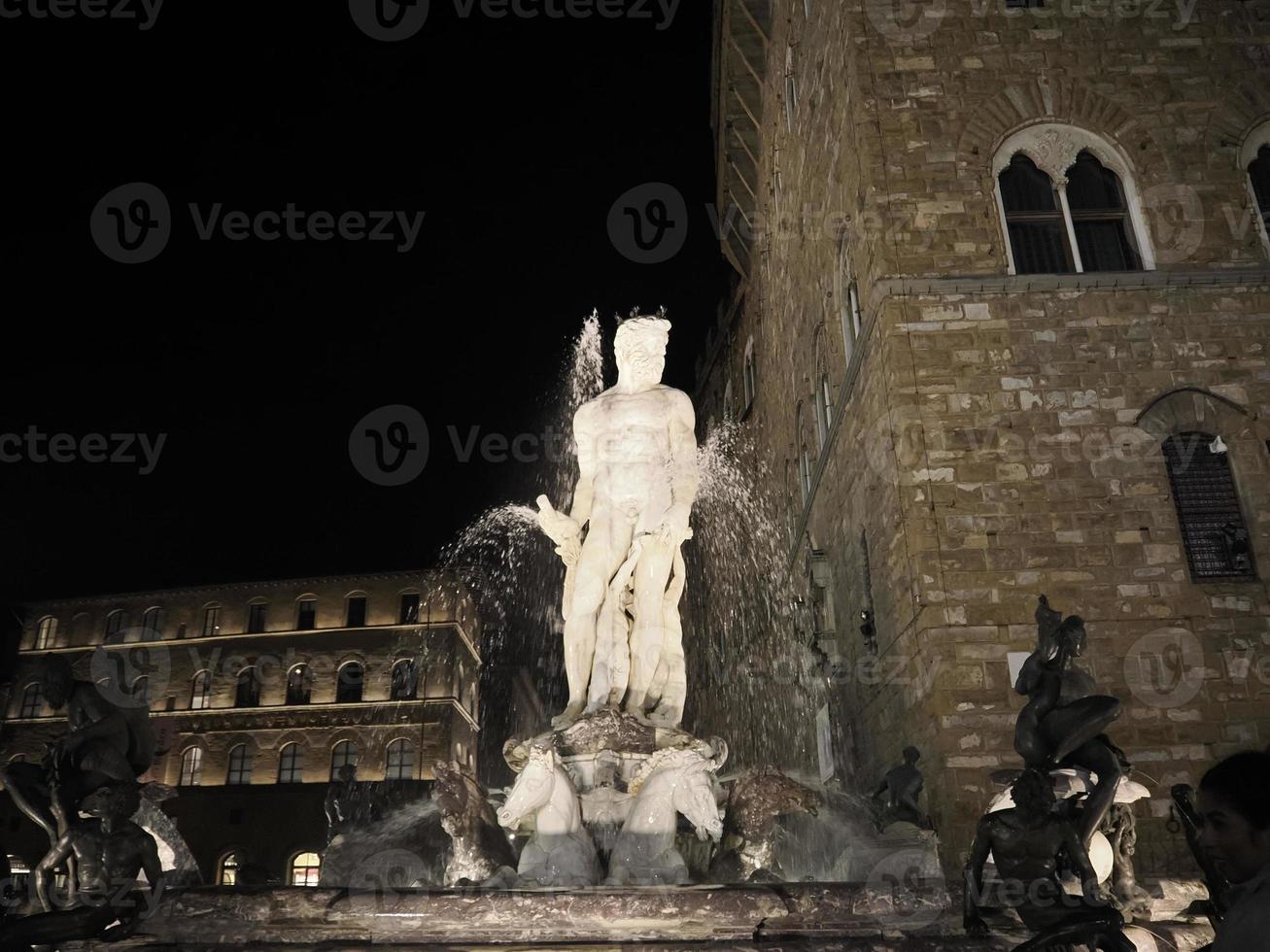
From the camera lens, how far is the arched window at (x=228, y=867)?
39.6 meters

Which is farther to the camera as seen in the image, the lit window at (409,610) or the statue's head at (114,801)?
the lit window at (409,610)

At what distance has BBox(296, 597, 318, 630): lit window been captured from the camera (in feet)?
155

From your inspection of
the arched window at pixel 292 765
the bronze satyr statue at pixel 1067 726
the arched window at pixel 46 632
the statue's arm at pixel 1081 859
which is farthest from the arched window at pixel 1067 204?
the arched window at pixel 46 632

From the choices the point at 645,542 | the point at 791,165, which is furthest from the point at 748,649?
the point at 645,542

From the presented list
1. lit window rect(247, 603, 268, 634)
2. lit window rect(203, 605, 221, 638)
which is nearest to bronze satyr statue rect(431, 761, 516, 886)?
lit window rect(247, 603, 268, 634)

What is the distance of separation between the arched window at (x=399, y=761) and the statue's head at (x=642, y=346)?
3697 cm

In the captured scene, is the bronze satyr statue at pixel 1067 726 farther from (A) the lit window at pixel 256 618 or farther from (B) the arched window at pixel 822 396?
(A) the lit window at pixel 256 618

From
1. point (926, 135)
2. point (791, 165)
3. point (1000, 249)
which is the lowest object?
point (1000, 249)

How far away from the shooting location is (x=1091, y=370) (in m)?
12.5

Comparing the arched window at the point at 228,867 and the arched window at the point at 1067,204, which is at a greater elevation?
the arched window at the point at 1067,204

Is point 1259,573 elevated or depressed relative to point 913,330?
depressed

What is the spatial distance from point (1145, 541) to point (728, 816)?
22.4 ft

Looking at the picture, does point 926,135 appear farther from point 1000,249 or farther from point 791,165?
point 791,165

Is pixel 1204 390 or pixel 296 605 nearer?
pixel 1204 390
